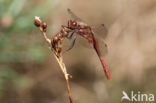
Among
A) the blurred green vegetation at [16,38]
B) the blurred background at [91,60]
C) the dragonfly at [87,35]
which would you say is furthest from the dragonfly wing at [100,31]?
the blurred background at [91,60]

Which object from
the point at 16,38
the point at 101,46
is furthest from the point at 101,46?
the point at 16,38

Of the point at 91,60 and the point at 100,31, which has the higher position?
the point at 100,31

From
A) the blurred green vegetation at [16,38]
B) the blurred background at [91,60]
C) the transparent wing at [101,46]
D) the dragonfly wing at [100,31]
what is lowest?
the blurred background at [91,60]

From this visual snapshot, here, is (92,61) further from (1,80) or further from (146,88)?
(1,80)

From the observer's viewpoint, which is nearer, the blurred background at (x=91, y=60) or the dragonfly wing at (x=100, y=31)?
the dragonfly wing at (x=100, y=31)

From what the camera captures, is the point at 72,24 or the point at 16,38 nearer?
the point at 72,24

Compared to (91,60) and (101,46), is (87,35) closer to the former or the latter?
(101,46)

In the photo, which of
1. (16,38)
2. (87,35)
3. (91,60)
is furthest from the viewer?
(91,60)

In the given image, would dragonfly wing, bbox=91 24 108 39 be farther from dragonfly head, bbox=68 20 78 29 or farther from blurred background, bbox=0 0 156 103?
blurred background, bbox=0 0 156 103

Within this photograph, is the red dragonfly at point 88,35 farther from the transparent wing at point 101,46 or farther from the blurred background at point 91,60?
the blurred background at point 91,60
